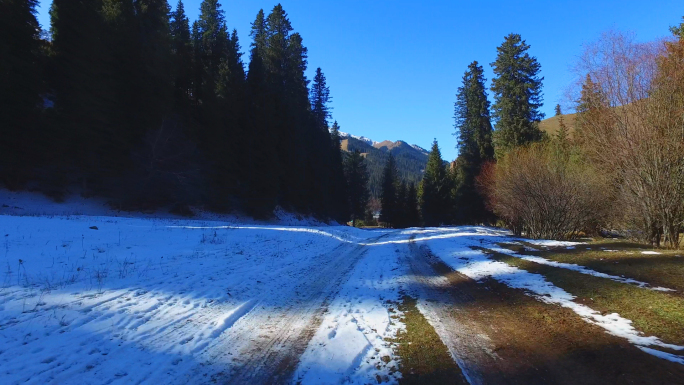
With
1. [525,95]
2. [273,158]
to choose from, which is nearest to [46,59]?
[273,158]

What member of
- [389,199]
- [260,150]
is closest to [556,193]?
[260,150]

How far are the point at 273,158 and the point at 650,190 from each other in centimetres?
2963

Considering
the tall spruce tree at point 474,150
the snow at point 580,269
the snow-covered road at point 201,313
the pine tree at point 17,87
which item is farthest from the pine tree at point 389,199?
the snow-covered road at point 201,313

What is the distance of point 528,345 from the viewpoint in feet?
14.5

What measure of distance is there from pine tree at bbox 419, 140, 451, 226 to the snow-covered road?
4967 cm

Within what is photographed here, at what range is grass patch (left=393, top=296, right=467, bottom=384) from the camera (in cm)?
363

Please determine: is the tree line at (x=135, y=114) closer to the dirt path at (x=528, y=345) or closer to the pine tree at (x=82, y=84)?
the pine tree at (x=82, y=84)

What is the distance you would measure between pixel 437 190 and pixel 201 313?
5656 centimetres

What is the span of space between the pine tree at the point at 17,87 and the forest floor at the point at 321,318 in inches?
497

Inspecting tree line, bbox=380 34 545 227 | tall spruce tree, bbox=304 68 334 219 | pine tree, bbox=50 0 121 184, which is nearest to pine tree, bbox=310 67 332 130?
tall spruce tree, bbox=304 68 334 219

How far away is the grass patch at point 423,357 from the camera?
143 inches

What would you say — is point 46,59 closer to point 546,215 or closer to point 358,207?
point 546,215

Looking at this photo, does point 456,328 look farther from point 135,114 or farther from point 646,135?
point 135,114

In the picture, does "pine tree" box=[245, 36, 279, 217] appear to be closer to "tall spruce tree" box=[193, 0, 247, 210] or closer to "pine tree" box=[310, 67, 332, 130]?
"tall spruce tree" box=[193, 0, 247, 210]
